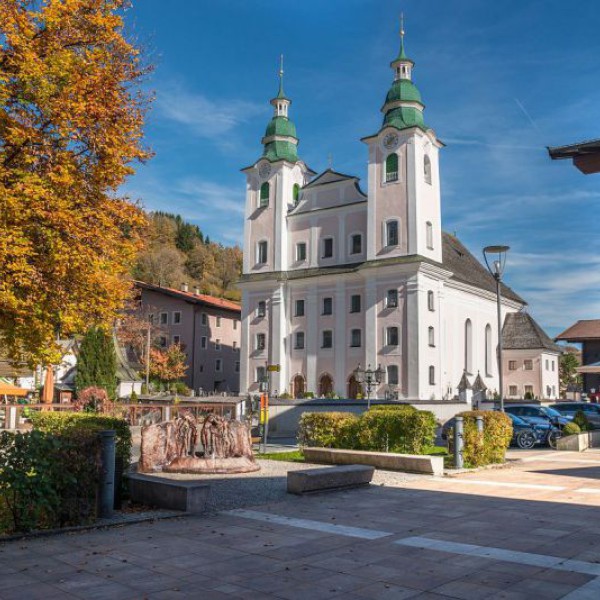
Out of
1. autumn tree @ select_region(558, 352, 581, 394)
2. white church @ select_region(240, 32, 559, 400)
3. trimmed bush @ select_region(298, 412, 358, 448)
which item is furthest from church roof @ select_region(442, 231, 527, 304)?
trimmed bush @ select_region(298, 412, 358, 448)

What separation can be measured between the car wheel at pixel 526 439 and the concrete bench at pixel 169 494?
58.8 ft

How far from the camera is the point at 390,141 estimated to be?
4975 cm

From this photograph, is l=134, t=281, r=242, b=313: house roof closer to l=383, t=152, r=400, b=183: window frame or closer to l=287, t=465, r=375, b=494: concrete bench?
l=383, t=152, r=400, b=183: window frame

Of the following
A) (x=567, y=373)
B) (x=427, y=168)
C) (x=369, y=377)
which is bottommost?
(x=369, y=377)

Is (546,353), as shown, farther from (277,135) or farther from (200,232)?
(200,232)

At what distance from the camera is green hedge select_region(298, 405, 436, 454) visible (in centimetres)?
1819

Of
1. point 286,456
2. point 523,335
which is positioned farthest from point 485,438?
point 523,335

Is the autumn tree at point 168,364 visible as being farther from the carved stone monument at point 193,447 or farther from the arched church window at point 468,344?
the carved stone monument at point 193,447

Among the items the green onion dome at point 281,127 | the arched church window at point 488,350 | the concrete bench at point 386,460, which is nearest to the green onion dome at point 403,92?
the green onion dome at point 281,127

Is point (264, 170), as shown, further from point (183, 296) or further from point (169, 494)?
point (169, 494)

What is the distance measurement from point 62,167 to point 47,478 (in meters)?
5.20

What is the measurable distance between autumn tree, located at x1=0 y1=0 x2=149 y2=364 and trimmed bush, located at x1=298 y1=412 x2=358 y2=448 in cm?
824

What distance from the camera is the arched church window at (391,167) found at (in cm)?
4938

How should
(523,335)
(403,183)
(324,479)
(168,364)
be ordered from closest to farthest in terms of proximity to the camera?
(324,479)
(403,183)
(523,335)
(168,364)
